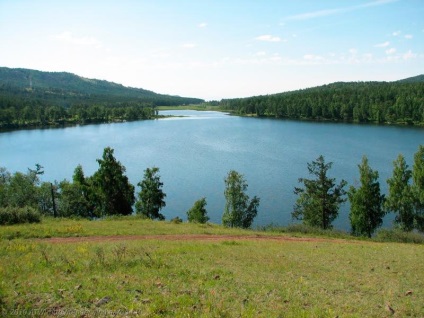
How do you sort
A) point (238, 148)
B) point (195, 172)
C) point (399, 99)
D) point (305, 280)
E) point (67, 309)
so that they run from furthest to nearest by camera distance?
point (399, 99), point (238, 148), point (195, 172), point (305, 280), point (67, 309)

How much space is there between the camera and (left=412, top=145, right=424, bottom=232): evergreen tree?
41.5 m

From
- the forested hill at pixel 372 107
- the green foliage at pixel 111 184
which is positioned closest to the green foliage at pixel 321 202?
the green foliage at pixel 111 184

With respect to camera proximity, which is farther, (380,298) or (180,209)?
(180,209)

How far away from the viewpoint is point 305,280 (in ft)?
45.6

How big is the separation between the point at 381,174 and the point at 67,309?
67.8 metres

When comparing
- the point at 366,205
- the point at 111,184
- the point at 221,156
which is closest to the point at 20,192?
the point at 111,184

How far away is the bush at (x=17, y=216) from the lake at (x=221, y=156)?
27.6 metres

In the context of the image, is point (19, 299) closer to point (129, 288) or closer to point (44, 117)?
point (129, 288)

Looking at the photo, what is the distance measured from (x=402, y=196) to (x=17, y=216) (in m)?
40.3

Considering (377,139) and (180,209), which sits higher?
(377,139)

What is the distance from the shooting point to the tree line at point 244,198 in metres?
42.5

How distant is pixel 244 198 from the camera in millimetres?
48438

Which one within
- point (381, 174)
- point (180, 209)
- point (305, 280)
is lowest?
point (180, 209)

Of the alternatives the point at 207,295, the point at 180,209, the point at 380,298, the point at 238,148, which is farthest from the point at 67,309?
the point at 238,148
